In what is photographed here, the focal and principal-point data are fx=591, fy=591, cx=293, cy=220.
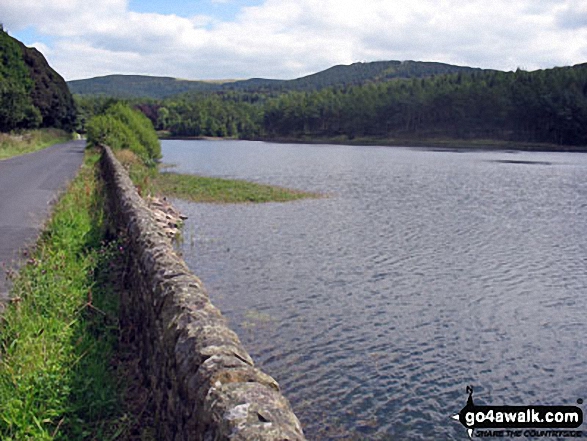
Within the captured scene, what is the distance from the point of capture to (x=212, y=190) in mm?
31000

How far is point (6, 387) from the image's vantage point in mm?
5090

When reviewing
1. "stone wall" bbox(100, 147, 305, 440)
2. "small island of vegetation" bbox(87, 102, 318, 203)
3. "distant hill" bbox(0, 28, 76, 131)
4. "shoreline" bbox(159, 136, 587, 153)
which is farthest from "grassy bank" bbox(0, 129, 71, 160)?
"shoreline" bbox(159, 136, 587, 153)

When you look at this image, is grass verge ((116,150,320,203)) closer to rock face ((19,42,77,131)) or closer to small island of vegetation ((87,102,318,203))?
small island of vegetation ((87,102,318,203))

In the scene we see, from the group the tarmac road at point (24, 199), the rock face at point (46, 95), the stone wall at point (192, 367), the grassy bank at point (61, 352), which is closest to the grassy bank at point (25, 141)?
the rock face at point (46, 95)

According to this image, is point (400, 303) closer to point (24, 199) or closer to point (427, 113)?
point (24, 199)

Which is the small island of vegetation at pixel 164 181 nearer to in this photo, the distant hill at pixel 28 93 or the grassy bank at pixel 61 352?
the distant hill at pixel 28 93

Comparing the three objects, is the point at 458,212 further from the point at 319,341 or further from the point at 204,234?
the point at 319,341

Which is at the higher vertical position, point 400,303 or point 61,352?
point 61,352

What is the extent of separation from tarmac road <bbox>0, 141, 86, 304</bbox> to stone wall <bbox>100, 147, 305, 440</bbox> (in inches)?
80.4

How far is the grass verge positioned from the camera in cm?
2806

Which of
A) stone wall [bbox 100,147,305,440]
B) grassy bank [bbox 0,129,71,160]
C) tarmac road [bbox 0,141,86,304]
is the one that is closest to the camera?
stone wall [bbox 100,147,305,440]

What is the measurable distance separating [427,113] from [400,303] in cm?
10237

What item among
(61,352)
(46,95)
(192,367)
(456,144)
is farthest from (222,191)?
(456,144)

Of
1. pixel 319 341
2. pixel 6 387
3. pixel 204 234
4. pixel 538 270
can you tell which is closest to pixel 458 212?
pixel 538 270
